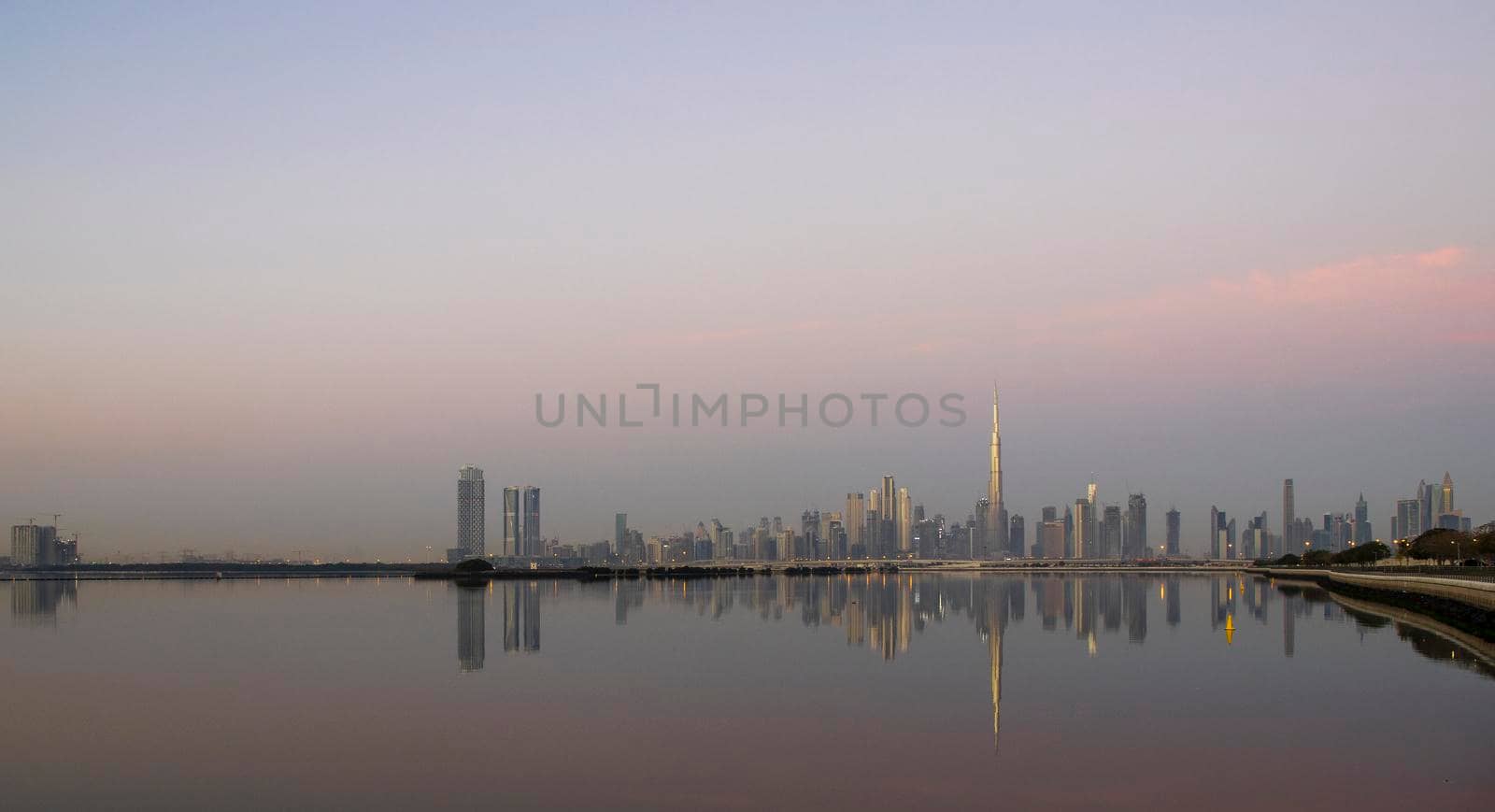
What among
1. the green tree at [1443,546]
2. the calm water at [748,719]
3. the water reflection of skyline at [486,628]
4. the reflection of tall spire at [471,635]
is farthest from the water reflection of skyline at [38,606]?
the green tree at [1443,546]

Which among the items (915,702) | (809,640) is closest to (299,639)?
(809,640)

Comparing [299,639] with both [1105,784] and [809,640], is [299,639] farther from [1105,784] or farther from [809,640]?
[1105,784]

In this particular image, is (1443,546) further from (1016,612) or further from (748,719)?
(748,719)

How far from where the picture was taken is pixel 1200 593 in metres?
109

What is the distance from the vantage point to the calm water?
66.3 ft

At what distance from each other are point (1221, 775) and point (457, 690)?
18566 millimetres

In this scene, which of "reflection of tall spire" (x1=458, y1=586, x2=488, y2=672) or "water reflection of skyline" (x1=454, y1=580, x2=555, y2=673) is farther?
"water reflection of skyline" (x1=454, y1=580, x2=555, y2=673)

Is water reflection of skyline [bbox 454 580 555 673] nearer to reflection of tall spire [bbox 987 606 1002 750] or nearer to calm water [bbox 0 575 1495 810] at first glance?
calm water [bbox 0 575 1495 810]

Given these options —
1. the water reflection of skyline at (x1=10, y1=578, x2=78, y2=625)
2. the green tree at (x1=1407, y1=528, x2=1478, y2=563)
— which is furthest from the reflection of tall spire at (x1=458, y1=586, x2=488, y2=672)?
the green tree at (x1=1407, y1=528, x2=1478, y2=563)

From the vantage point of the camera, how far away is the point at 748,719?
27609mm

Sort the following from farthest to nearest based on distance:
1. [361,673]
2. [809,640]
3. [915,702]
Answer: [809,640] → [361,673] → [915,702]

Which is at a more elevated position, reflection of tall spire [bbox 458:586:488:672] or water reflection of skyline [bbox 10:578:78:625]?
reflection of tall spire [bbox 458:586:488:672]

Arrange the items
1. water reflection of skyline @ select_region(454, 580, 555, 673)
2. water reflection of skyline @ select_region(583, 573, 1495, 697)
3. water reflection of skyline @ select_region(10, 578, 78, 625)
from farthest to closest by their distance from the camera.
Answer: water reflection of skyline @ select_region(10, 578, 78, 625) < water reflection of skyline @ select_region(583, 573, 1495, 697) < water reflection of skyline @ select_region(454, 580, 555, 673)

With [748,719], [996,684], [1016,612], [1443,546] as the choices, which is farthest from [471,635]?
[1443,546]
